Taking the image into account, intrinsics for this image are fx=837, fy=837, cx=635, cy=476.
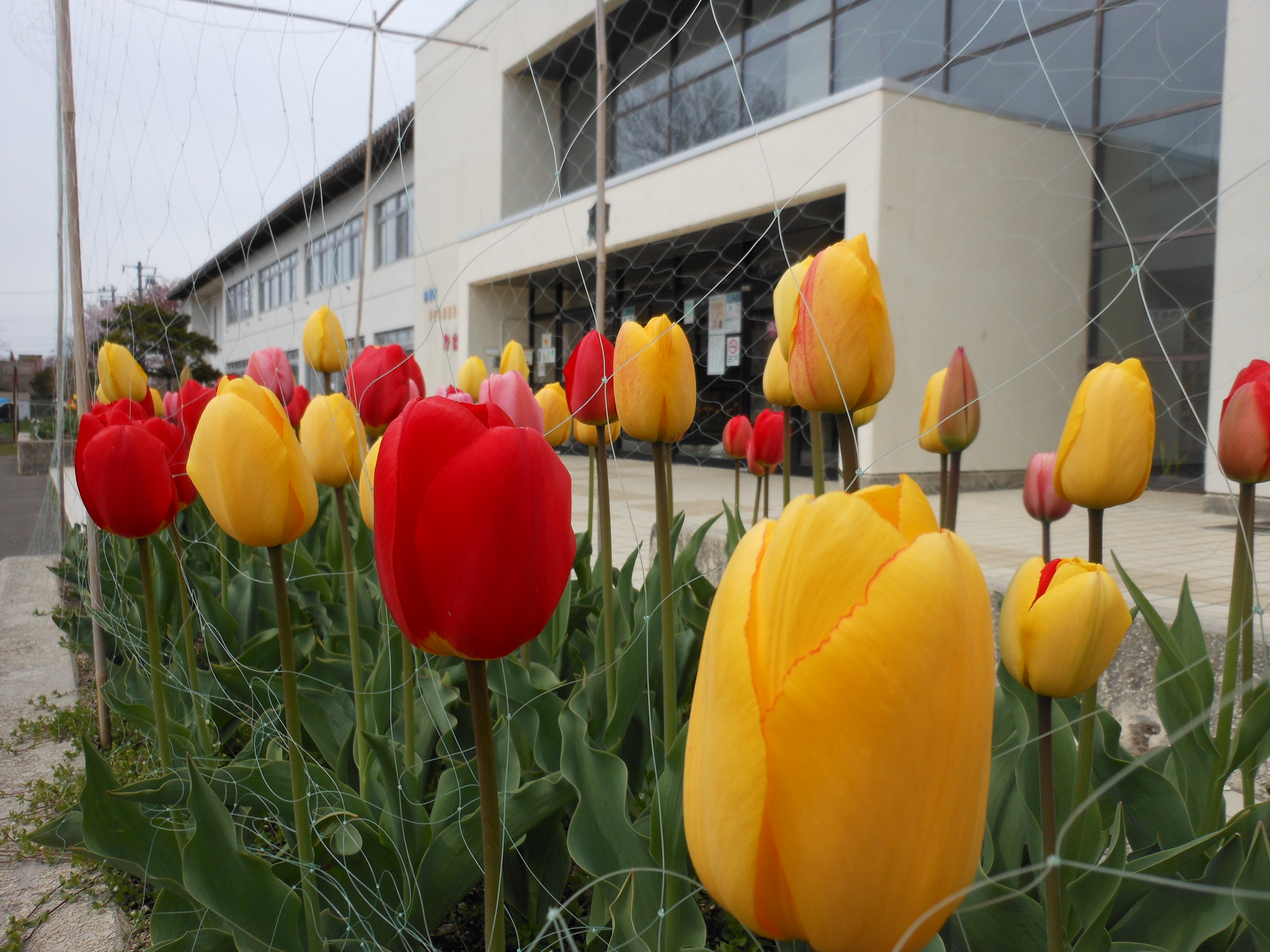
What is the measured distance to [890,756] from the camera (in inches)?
12.4

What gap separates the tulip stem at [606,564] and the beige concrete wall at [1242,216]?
1975 millimetres

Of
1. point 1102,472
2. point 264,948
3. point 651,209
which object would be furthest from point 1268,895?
point 651,209

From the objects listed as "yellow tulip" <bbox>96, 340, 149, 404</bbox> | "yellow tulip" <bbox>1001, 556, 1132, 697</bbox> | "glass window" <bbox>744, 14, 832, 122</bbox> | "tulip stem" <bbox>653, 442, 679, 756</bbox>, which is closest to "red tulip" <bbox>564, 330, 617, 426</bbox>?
"tulip stem" <bbox>653, 442, 679, 756</bbox>

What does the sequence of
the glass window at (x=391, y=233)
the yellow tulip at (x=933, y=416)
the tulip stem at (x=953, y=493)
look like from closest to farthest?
the tulip stem at (x=953, y=493) → the yellow tulip at (x=933, y=416) → the glass window at (x=391, y=233)

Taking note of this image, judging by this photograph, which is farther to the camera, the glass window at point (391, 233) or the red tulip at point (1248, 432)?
the glass window at point (391, 233)

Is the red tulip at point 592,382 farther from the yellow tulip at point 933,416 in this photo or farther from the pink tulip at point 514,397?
the yellow tulip at point 933,416

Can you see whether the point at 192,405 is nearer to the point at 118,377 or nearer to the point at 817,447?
the point at 817,447

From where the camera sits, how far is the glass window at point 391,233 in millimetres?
15602

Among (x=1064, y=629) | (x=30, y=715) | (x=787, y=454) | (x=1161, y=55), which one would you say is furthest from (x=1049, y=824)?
(x=1161, y=55)

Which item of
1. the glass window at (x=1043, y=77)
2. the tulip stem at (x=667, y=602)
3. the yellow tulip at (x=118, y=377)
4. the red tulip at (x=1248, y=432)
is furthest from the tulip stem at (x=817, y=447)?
the glass window at (x=1043, y=77)

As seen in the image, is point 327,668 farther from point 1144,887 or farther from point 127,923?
point 1144,887

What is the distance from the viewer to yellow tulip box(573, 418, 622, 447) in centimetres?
134

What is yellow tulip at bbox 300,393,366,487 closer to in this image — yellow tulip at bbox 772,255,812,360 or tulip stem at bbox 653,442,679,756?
tulip stem at bbox 653,442,679,756

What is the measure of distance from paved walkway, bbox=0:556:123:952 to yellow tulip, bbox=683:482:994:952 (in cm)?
126
